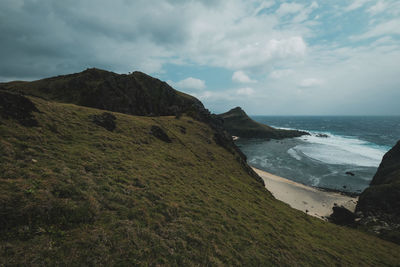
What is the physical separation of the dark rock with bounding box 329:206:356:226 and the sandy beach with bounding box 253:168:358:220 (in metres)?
2.68

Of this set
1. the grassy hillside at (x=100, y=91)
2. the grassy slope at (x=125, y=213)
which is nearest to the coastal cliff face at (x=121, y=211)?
the grassy slope at (x=125, y=213)

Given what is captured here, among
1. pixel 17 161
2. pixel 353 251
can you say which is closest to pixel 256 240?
pixel 353 251

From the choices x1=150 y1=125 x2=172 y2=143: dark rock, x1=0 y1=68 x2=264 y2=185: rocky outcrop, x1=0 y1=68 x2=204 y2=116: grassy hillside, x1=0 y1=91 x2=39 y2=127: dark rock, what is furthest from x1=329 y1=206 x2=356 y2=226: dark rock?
x1=0 y1=68 x2=204 y2=116: grassy hillside

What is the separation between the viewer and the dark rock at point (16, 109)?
15.8 m

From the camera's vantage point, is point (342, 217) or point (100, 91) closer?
point (342, 217)

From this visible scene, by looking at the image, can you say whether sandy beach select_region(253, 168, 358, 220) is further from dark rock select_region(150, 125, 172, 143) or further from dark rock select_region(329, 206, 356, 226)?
dark rock select_region(150, 125, 172, 143)

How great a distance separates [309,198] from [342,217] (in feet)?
37.8

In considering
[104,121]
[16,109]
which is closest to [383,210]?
[104,121]

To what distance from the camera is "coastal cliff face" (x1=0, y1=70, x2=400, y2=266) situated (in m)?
8.15

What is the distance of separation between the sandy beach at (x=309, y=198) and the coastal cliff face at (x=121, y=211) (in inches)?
621

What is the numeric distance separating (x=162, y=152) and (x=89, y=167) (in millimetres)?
13201

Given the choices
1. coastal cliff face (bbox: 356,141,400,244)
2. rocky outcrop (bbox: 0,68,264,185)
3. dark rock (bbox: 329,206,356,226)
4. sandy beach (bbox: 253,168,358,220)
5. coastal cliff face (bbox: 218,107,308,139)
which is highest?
rocky outcrop (bbox: 0,68,264,185)

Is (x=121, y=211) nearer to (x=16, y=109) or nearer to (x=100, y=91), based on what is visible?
(x=16, y=109)

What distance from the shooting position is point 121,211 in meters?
11.4
